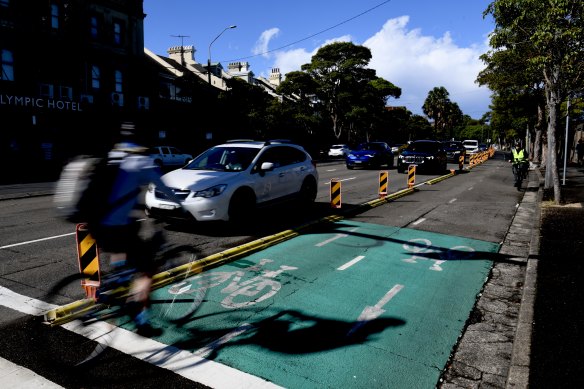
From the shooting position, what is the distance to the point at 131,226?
4.65 meters

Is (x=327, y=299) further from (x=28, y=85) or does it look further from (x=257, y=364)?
(x=28, y=85)

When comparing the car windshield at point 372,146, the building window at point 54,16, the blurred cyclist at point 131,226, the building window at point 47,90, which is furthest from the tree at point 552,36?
the building window at point 54,16

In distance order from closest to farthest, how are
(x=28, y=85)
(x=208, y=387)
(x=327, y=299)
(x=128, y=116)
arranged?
1. (x=208, y=387)
2. (x=327, y=299)
3. (x=28, y=85)
4. (x=128, y=116)

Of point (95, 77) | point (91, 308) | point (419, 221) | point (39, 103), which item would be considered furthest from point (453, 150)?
point (91, 308)

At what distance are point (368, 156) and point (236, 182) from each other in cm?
1945

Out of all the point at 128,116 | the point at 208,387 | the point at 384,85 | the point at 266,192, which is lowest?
the point at 208,387

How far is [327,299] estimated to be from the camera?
5.20 m

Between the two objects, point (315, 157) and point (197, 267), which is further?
point (315, 157)

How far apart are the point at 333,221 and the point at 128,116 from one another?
2559cm

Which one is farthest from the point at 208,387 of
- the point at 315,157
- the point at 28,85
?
the point at 315,157

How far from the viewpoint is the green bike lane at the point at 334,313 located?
372 cm

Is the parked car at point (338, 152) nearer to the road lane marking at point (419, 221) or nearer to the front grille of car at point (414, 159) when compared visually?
the front grille of car at point (414, 159)

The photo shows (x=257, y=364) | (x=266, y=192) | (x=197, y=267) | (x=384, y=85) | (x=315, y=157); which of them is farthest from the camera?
(x=384, y=85)

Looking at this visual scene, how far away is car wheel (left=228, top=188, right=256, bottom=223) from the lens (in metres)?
8.41
